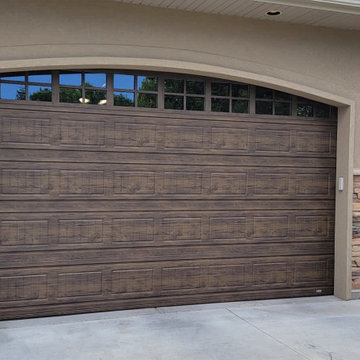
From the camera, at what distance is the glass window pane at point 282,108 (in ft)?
19.9

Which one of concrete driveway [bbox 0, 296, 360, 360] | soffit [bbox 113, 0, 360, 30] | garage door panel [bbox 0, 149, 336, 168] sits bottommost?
concrete driveway [bbox 0, 296, 360, 360]

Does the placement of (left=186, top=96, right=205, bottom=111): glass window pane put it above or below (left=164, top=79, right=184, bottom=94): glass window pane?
below

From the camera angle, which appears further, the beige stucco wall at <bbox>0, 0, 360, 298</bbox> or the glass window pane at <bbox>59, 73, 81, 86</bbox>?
the glass window pane at <bbox>59, 73, 81, 86</bbox>

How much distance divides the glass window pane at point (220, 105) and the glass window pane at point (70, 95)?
5.19 ft

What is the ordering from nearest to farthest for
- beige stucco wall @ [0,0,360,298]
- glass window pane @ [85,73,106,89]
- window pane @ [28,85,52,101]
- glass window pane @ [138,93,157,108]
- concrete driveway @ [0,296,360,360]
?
concrete driveway @ [0,296,360,360] < beige stucco wall @ [0,0,360,298] < window pane @ [28,85,52,101] < glass window pane @ [85,73,106,89] < glass window pane @ [138,93,157,108]

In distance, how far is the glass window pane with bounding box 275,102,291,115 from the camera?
607cm

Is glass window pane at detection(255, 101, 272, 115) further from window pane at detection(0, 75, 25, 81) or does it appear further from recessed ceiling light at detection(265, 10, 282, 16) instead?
window pane at detection(0, 75, 25, 81)

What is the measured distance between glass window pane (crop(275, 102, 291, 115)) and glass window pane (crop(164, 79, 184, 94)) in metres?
Result: 1.26

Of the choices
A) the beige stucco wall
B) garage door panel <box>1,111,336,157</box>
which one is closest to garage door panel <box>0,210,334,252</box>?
the beige stucco wall

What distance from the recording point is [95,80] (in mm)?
5367

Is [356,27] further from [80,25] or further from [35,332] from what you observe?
[35,332]

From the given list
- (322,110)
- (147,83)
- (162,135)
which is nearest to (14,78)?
(147,83)

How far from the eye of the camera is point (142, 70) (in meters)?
5.50

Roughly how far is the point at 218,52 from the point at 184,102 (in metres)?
0.69
